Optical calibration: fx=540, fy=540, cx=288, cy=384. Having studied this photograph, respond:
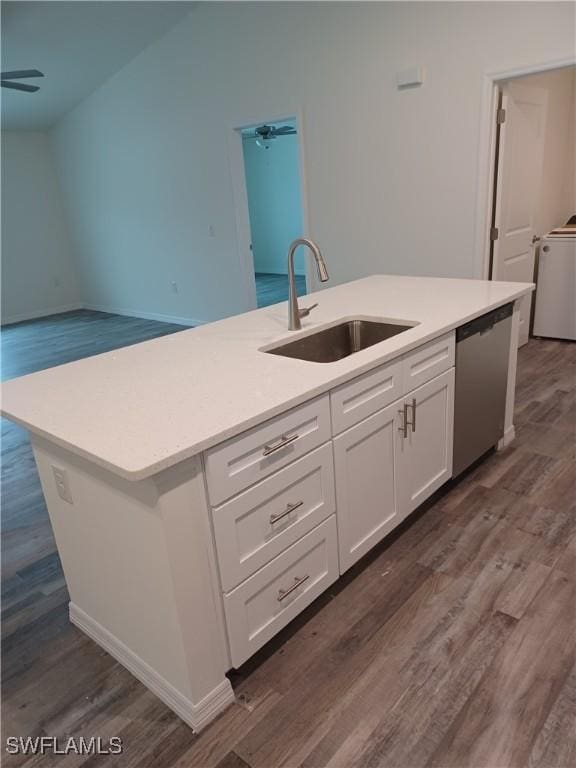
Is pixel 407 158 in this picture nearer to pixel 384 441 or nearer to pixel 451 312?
pixel 451 312

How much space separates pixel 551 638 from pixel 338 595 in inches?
27.0

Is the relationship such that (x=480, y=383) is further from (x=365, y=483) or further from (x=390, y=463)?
(x=365, y=483)

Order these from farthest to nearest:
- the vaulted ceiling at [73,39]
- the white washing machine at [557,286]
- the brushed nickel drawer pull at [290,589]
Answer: the white washing machine at [557,286] → the vaulted ceiling at [73,39] → the brushed nickel drawer pull at [290,589]

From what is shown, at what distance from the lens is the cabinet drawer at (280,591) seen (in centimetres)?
151

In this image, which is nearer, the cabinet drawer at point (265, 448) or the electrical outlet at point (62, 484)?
the cabinet drawer at point (265, 448)

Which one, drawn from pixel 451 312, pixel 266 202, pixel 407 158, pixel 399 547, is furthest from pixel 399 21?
pixel 266 202

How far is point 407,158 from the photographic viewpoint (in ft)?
13.5

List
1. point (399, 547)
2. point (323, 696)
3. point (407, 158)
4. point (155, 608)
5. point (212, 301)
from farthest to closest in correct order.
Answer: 1. point (212, 301)
2. point (407, 158)
3. point (399, 547)
4. point (323, 696)
5. point (155, 608)

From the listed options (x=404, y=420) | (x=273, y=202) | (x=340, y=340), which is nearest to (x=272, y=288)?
(x=273, y=202)

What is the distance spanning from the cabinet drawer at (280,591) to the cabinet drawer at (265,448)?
0.30 m

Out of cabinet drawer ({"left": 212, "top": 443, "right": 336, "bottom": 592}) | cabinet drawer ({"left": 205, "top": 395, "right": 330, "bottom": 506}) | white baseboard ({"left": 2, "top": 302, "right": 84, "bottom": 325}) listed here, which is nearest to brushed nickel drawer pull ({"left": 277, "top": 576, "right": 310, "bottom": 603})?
cabinet drawer ({"left": 212, "top": 443, "right": 336, "bottom": 592})

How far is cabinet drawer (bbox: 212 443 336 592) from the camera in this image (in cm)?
142
